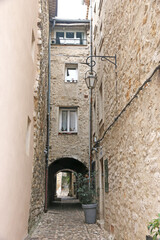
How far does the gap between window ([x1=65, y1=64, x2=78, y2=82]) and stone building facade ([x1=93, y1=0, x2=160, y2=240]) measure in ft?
22.1

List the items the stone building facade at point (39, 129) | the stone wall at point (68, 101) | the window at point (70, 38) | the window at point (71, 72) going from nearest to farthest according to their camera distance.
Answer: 1. the stone building facade at point (39, 129)
2. the stone wall at point (68, 101)
3. the window at point (71, 72)
4. the window at point (70, 38)

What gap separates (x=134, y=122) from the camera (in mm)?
3920

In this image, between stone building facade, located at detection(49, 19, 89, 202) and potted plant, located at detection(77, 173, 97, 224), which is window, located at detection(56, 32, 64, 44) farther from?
potted plant, located at detection(77, 173, 97, 224)

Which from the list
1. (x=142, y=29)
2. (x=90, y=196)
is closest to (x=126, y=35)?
(x=142, y=29)

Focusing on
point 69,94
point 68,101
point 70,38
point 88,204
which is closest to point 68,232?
point 88,204

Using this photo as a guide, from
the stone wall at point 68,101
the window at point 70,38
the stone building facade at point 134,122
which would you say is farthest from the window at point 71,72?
the stone building facade at point 134,122

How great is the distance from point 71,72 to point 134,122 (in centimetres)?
928

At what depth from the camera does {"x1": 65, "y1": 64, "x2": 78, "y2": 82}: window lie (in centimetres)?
1271

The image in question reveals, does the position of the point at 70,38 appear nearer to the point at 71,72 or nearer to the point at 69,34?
the point at 69,34

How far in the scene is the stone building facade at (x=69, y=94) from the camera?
1175cm

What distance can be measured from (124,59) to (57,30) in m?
9.38

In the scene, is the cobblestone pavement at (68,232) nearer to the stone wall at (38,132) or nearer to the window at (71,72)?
the stone wall at (38,132)

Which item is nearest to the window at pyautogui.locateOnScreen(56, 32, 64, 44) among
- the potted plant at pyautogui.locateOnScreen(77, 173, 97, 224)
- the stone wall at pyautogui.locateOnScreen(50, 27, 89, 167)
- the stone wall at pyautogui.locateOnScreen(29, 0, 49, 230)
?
the stone wall at pyautogui.locateOnScreen(50, 27, 89, 167)

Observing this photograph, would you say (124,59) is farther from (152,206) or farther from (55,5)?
(55,5)
